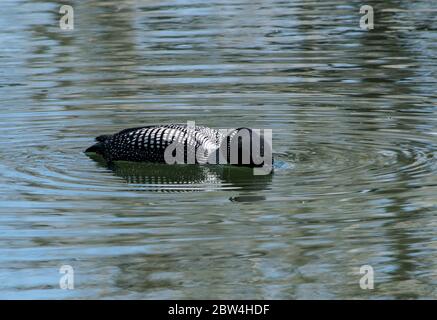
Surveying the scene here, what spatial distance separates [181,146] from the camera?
32.4ft

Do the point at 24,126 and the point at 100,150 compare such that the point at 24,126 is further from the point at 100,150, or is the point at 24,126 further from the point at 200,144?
the point at 200,144

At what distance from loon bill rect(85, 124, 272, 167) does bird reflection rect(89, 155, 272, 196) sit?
0.06m

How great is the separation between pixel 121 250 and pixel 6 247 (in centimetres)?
75

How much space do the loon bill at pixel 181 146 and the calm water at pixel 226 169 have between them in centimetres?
13

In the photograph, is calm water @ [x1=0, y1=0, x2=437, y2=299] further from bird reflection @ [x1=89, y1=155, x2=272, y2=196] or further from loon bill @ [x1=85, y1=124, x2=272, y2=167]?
loon bill @ [x1=85, y1=124, x2=272, y2=167]

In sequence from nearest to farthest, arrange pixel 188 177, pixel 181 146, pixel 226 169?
pixel 188 177, pixel 226 169, pixel 181 146

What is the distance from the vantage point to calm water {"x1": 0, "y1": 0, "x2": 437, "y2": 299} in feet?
23.5

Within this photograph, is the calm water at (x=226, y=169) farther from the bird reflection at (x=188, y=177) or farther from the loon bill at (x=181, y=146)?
the loon bill at (x=181, y=146)

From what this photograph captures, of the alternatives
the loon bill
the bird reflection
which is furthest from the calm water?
the loon bill

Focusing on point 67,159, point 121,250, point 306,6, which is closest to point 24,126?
point 67,159

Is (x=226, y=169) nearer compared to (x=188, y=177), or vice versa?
(x=188, y=177)

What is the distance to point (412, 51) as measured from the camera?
15.2 meters

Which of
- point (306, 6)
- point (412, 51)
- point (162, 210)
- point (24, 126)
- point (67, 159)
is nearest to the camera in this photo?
point (162, 210)

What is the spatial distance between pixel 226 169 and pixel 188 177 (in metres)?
0.37
